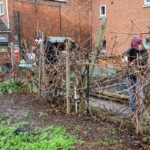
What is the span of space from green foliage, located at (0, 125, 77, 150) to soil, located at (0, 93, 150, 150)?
0.19 meters

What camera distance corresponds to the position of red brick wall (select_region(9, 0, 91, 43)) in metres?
16.7

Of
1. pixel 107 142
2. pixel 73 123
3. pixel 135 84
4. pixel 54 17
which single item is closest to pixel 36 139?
pixel 73 123

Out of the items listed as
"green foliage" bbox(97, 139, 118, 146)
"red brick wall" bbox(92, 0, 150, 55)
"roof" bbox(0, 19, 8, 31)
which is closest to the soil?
"green foliage" bbox(97, 139, 118, 146)

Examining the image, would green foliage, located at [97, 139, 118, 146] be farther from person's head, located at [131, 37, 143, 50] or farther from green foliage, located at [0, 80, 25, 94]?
green foliage, located at [0, 80, 25, 94]

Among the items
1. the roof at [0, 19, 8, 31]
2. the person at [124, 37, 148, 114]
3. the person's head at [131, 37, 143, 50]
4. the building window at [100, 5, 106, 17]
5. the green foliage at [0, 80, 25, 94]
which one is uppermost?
the building window at [100, 5, 106, 17]

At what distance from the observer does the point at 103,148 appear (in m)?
3.78

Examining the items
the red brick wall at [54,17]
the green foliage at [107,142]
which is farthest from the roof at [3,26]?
the green foliage at [107,142]

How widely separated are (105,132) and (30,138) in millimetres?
1271

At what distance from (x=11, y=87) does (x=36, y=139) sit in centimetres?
416

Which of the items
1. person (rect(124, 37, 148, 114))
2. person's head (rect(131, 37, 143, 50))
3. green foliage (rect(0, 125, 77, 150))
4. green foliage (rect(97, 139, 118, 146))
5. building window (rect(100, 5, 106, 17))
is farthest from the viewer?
building window (rect(100, 5, 106, 17))

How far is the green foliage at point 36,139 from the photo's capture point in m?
3.78

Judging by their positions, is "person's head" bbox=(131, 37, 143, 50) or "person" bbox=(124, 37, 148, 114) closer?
"person" bbox=(124, 37, 148, 114)

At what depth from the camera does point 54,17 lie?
18281mm

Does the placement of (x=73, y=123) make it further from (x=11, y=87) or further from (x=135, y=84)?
(x=11, y=87)
